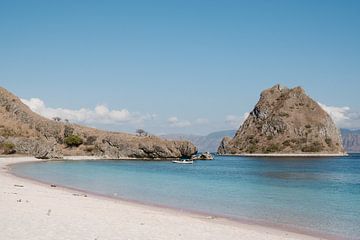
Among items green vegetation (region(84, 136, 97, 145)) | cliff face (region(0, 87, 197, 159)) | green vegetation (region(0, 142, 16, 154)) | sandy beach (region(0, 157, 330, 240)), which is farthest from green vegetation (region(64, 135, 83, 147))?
sandy beach (region(0, 157, 330, 240))

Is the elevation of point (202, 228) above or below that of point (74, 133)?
below

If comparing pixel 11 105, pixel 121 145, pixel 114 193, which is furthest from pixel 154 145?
pixel 114 193

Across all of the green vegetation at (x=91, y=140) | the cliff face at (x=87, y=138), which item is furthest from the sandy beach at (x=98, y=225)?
the green vegetation at (x=91, y=140)

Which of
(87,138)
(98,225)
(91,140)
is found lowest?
(98,225)

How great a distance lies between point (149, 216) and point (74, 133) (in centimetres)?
13748

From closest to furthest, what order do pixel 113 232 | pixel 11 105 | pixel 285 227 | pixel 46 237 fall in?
→ pixel 46 237 < pixel 113 232 < pixel 285 227 < pixel 11 105

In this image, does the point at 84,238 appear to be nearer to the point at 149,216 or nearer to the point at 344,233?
the point at 149,216

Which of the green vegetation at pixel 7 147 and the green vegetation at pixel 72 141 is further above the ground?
the green vegetation at pixel 72 141

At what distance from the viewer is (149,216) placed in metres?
23.8

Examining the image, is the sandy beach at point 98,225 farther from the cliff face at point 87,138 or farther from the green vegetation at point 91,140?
the green vegetation at point 91,140

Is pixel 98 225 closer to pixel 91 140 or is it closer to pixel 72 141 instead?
pixel 72 141

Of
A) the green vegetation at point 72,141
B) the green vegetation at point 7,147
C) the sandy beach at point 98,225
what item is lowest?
the sandy beach at point 98,225

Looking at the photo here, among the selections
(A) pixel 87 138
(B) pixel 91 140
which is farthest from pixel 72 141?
(B) pixel 91 140

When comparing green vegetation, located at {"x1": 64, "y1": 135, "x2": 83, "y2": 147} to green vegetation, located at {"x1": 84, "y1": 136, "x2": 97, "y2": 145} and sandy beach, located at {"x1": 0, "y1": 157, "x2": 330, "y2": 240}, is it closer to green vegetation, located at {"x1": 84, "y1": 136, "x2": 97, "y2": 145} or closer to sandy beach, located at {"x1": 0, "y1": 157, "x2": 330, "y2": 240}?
green vegetation, located at {"x1": 84, "y1": 136, "x2": 97, "y2": 145}
